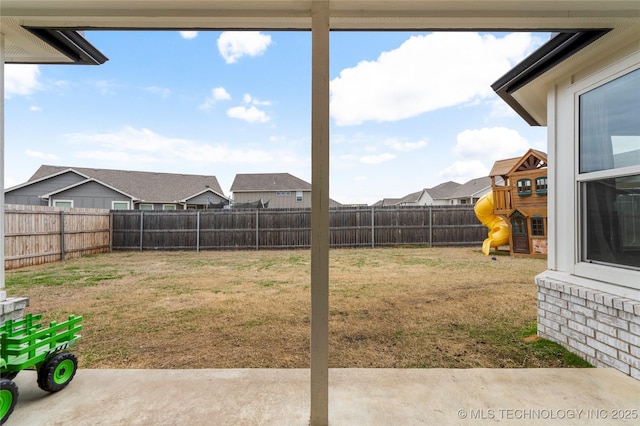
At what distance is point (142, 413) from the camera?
65.0 inches

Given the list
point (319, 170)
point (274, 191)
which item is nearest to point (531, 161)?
point (319, 170)

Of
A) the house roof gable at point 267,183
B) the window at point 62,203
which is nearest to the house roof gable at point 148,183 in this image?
the house roof gable at point 267,183

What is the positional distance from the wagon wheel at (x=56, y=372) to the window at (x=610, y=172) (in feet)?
13.2

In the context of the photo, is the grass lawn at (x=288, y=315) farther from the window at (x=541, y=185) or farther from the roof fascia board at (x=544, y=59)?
the roof fascia board at (x=544, y=59)

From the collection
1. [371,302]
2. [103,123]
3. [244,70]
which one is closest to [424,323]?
[371,302]

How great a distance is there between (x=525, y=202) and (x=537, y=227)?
2.54 feet

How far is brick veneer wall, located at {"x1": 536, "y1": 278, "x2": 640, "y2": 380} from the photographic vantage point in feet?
6.62

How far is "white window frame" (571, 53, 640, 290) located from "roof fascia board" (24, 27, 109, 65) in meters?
4.01

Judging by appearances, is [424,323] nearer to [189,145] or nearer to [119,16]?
[119,16]

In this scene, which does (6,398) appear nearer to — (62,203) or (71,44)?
(71,44)

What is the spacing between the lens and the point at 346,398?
69.7 inches

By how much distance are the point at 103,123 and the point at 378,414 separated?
51.5ft

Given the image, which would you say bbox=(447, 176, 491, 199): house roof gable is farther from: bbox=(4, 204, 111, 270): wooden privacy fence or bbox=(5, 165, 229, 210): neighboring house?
bbox=(4, 204, 111, 270): wooden privacy fence

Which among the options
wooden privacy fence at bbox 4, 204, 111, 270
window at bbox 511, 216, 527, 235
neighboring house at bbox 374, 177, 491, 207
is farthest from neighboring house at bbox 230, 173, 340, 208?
window at bbox 511, 216, 527, 235
